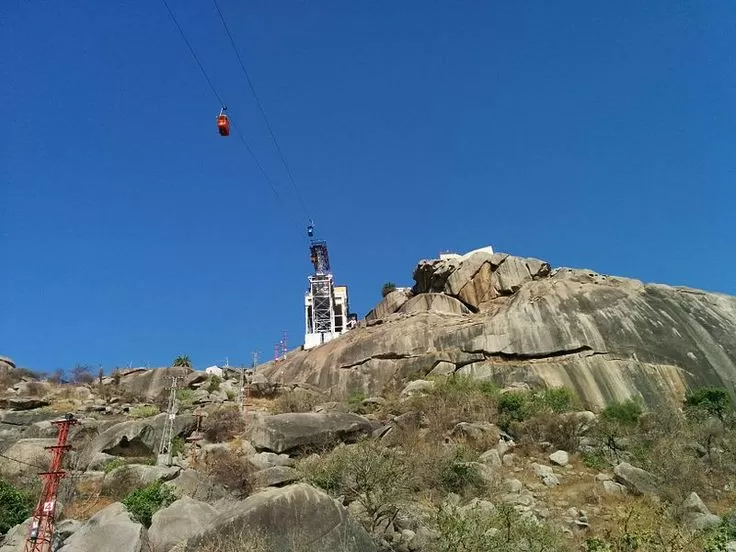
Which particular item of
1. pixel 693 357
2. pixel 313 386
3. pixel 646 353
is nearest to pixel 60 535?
pixel 313 386

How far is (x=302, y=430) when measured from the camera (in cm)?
2712

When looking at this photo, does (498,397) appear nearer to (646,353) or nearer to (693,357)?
(646,353)

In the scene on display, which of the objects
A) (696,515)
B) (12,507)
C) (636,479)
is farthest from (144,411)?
(696,515)

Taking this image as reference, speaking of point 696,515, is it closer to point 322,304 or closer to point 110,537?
point 110,537

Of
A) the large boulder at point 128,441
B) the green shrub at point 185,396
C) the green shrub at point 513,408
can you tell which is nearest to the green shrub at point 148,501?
the large boulder at point 128,441

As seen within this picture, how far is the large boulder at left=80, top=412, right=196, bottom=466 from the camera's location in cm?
2769

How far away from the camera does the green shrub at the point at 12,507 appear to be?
20.1 meters

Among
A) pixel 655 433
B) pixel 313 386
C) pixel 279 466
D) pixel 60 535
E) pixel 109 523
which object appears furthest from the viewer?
pixel 313 386

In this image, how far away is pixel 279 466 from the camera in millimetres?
23719

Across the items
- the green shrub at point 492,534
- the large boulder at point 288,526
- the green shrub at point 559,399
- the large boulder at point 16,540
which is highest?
the green shrub at point 559,399

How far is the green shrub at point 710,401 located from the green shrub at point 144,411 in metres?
31.7

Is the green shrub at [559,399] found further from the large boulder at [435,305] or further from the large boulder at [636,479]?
the large boulder at [435,305]

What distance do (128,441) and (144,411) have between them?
8990 millimetres

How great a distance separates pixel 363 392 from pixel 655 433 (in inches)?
752
